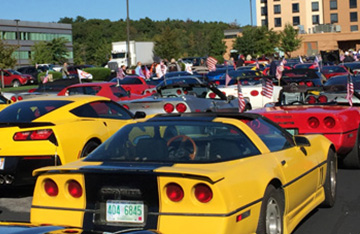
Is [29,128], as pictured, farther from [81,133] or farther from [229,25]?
[229,25]

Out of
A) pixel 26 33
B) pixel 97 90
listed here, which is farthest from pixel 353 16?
pixel 97 90

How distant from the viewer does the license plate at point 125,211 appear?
538cm

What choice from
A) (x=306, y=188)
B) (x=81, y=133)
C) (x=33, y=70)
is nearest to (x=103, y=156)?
(x=306, y=188)

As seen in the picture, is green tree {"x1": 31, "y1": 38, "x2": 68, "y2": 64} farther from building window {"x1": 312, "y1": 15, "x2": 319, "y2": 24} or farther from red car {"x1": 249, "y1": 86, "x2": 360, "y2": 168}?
red car {"x1": 249, "y1": 86, "x2": 360, "y2": 168}

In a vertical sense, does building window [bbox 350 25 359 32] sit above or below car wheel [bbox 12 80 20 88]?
above

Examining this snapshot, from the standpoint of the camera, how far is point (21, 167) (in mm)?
9141

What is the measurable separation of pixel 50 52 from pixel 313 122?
7774 cm

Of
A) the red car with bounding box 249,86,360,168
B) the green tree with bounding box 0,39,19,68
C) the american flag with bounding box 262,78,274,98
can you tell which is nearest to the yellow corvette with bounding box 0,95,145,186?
the red car with bounding box 249,86,360,168

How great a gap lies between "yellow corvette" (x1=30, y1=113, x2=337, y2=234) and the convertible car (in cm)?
547

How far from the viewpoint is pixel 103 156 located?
6.22 metres

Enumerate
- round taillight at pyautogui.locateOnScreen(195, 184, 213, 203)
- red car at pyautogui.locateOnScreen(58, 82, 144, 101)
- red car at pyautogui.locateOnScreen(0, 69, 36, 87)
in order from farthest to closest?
1. red car at pyautogui.locateOnScreen(0, 69, 36, 87)
2. red car at pyautogui.locateOnScreen(58, 82, 144, 101)
3. round taillight at pyautogui.locateOnScreen(195, 184, 213, 203)

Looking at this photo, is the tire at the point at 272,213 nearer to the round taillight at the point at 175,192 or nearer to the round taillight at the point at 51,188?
the round taillight at the point at 175,192

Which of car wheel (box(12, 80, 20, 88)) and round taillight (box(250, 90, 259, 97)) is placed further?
car wheel (box(12, 80, 20, 88))

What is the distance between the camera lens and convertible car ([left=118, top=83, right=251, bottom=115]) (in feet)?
46.9
